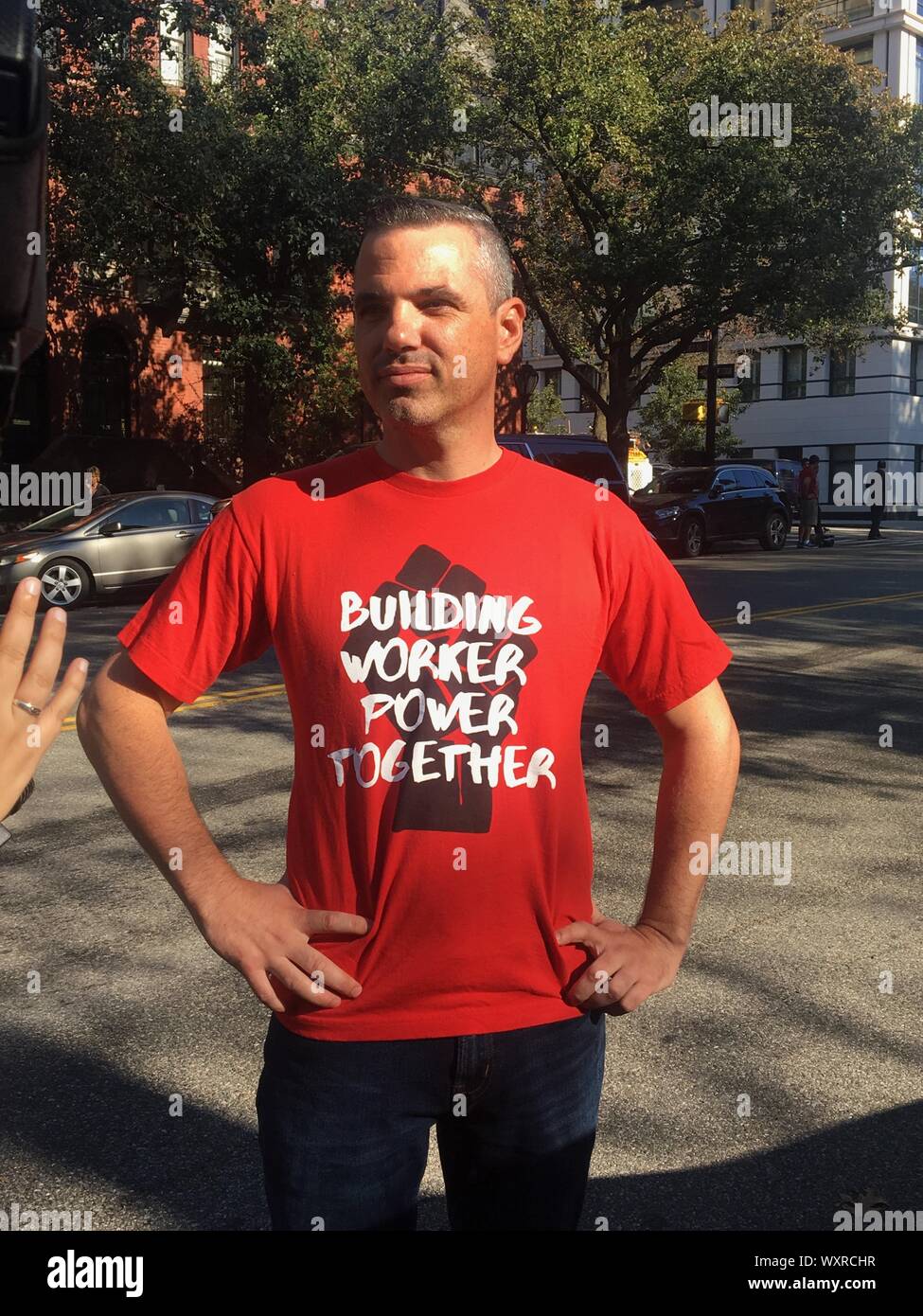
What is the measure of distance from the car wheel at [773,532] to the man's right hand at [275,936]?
27.2m

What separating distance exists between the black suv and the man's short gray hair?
2357cm

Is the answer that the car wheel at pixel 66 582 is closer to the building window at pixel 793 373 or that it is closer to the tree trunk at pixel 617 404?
the tree trunk at pixel 617 404

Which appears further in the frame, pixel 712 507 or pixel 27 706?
pixel 712 507

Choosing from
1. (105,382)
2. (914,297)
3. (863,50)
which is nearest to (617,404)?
(105,382)

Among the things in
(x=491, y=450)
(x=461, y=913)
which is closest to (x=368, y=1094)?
(x=461, y=913)

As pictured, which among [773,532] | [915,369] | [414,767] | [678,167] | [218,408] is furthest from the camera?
[915,369]

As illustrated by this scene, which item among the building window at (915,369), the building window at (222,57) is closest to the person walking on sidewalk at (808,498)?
the building window at (222,57)

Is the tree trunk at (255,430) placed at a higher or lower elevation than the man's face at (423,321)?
higher

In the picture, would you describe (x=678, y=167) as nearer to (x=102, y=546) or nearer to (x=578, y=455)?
(x=578, y=455)

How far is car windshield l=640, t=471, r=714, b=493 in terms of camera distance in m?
26.8

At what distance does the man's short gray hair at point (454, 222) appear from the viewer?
1906 mm

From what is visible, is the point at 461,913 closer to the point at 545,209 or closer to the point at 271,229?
the point at 271,229

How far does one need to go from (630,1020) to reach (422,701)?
3.13 metres

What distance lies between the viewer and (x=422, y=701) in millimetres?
1877
